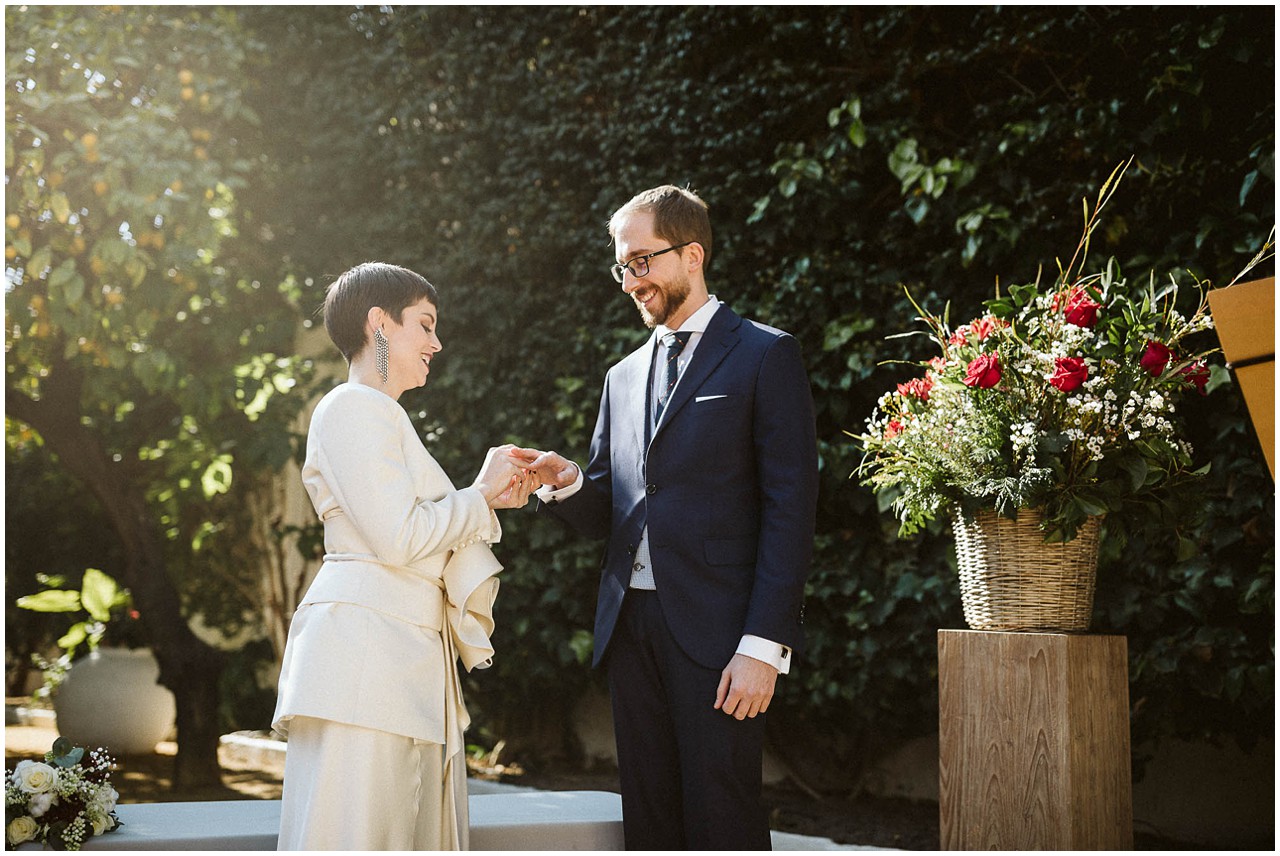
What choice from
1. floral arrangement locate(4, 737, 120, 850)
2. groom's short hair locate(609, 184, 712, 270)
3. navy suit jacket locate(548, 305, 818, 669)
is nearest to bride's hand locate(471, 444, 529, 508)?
navy suit jacket locate(548, 305, 818, 669)

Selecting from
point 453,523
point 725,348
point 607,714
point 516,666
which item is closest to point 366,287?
point 453,523

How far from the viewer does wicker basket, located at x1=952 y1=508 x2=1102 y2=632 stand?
2.41m

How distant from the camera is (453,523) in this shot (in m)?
2.12

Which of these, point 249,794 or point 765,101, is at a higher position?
point 765,101

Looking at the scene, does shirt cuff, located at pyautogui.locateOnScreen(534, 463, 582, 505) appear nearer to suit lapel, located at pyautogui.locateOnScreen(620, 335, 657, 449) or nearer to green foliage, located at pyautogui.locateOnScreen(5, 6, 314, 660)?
suit lapel, located at pyautogui.locateOnScreen(620, 335, 657, 449)

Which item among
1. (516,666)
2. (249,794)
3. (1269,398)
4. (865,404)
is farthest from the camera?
(249,794)

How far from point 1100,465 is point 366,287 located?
161 cm

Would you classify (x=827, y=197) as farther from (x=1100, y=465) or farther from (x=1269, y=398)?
(x=1269, y=398)

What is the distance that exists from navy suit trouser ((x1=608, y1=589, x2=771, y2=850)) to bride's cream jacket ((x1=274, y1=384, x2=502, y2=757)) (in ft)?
1.05

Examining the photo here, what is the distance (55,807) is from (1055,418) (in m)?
2.40

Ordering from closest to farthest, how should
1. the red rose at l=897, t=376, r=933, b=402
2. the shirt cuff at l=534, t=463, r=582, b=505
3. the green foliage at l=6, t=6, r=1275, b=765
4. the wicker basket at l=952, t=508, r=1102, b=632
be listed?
the wicker basket at l=952, t=508, r=1102, b=632
the shirt cuff at l=534, t=463, r=582, b=505
the red rose at l=897, t=376, r=933, b=402
the green foliage at l=6, t=6, r=1275, b=765

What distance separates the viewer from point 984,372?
2.40 meters

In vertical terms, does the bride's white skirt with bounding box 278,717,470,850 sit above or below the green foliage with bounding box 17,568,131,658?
below

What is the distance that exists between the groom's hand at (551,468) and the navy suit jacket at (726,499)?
0.14 metres
